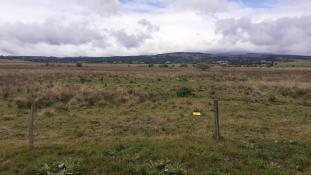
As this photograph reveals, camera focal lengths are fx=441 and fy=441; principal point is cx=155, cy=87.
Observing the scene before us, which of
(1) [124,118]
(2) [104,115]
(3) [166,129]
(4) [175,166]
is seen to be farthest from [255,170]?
(2) [104,115]

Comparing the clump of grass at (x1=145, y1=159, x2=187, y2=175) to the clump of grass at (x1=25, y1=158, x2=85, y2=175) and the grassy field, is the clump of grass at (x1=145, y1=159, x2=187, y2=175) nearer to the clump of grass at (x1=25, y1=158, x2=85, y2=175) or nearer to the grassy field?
the grassy field

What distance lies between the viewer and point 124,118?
21.3 m

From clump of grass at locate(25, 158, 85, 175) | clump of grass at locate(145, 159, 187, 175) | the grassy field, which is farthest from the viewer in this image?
the grassy field

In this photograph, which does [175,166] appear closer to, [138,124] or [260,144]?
[260,144]

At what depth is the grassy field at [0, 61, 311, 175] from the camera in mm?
10875

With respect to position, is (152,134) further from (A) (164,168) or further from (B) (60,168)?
(B) (60,168)

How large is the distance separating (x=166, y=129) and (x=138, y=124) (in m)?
2.14

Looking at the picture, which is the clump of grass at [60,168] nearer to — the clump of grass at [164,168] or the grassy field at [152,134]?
the grassy field at [152,134]

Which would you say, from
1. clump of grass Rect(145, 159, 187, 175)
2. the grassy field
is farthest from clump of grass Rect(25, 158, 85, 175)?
clump of grass Rect(145, 159, 187, 175)

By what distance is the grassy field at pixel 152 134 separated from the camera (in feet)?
35.7

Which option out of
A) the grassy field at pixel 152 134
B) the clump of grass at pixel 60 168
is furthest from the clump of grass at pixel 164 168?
the clump of grass at pixel 60 168

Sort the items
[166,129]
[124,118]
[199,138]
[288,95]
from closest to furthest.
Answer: [199,138]
[166,129]
[124,118]
[288,95]

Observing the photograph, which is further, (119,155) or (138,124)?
(138,124)

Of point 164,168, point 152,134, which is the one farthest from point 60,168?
point 152,134
